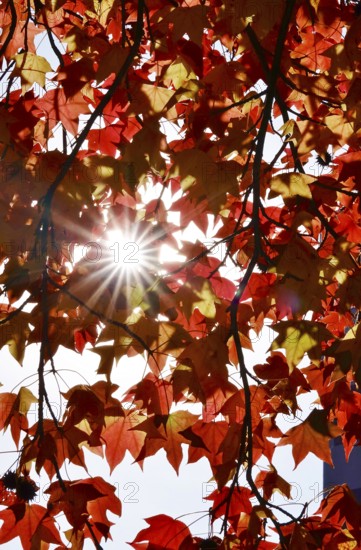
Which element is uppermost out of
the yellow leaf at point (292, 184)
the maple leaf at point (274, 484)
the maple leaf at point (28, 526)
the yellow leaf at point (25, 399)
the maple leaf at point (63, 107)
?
the maple leaf at point (63, 107)

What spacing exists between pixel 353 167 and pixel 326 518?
1.31 m

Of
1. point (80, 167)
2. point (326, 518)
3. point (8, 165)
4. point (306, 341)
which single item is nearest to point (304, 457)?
point (326, 518)

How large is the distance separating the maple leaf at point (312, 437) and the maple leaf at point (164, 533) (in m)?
0.49

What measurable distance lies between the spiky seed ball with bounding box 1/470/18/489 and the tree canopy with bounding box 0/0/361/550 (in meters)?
0.01

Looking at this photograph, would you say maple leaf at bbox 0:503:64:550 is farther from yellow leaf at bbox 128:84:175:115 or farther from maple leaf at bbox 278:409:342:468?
yellow leaf at bbox 128:84:175:115

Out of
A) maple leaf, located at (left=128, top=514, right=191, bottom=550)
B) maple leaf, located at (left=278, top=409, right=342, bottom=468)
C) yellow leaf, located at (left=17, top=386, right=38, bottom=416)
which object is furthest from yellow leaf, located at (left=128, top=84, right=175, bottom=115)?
maple leaf, located at (left=128, top=514, right=191, bottom=550)

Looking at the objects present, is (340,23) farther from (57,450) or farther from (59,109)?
(57,450)

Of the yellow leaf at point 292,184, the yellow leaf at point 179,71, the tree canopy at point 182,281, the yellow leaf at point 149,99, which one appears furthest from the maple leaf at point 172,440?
the yellow leaf at point 179,71

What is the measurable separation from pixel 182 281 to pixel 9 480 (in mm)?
1017

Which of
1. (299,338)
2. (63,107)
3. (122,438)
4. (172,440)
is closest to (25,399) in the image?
(122,438)

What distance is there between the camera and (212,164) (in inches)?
103

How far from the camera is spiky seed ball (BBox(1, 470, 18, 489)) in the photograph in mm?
2832

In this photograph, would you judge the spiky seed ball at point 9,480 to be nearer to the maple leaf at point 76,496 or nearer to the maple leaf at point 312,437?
the maple leaf at point 76,496

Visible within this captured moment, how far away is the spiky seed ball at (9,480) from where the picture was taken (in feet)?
9.29
